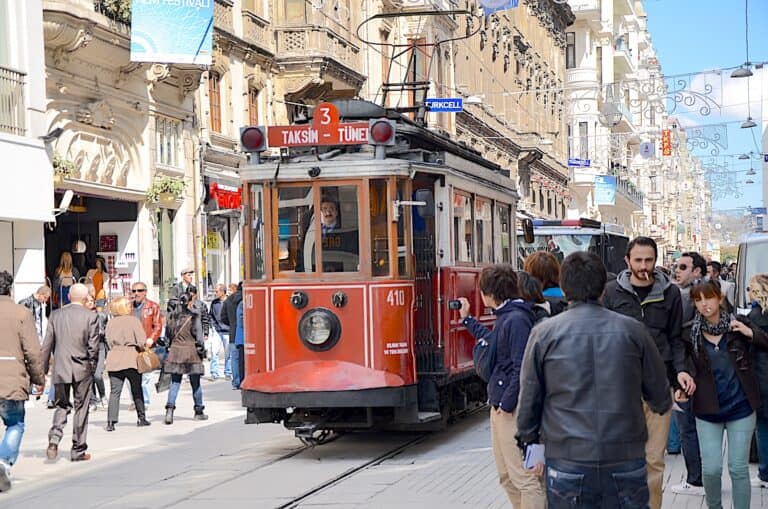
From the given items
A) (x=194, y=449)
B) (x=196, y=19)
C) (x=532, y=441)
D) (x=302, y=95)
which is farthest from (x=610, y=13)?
(x=532, y=441)

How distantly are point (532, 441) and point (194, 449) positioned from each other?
8.79 m

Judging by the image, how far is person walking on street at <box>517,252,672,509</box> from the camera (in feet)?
17.5

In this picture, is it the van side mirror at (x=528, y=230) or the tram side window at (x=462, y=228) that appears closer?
the tram side window at (x=462, y=228)

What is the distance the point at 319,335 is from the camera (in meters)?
12.2

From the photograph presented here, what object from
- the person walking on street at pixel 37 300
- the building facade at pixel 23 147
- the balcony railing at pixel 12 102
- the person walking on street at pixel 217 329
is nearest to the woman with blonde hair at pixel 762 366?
the person walking on street at pixel 37 300

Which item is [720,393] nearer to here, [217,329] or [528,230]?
[528,230]

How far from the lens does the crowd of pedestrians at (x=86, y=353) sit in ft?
36.6

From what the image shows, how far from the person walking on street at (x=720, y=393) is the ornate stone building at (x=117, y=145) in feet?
50.6

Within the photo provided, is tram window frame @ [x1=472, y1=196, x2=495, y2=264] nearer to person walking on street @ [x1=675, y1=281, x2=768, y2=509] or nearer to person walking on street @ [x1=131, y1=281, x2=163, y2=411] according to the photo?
person walking on street @ [x1=131, y1=281, x2=163, y2=411]

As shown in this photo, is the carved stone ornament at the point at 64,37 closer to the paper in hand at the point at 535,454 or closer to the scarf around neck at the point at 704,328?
the scarf around neck at the point at 704,328

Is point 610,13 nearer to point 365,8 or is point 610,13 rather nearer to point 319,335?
point 365,8

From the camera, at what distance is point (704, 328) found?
26.8 feet

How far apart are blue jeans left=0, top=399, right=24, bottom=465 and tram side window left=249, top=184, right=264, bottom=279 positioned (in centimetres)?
268

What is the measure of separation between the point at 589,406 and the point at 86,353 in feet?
27.1
